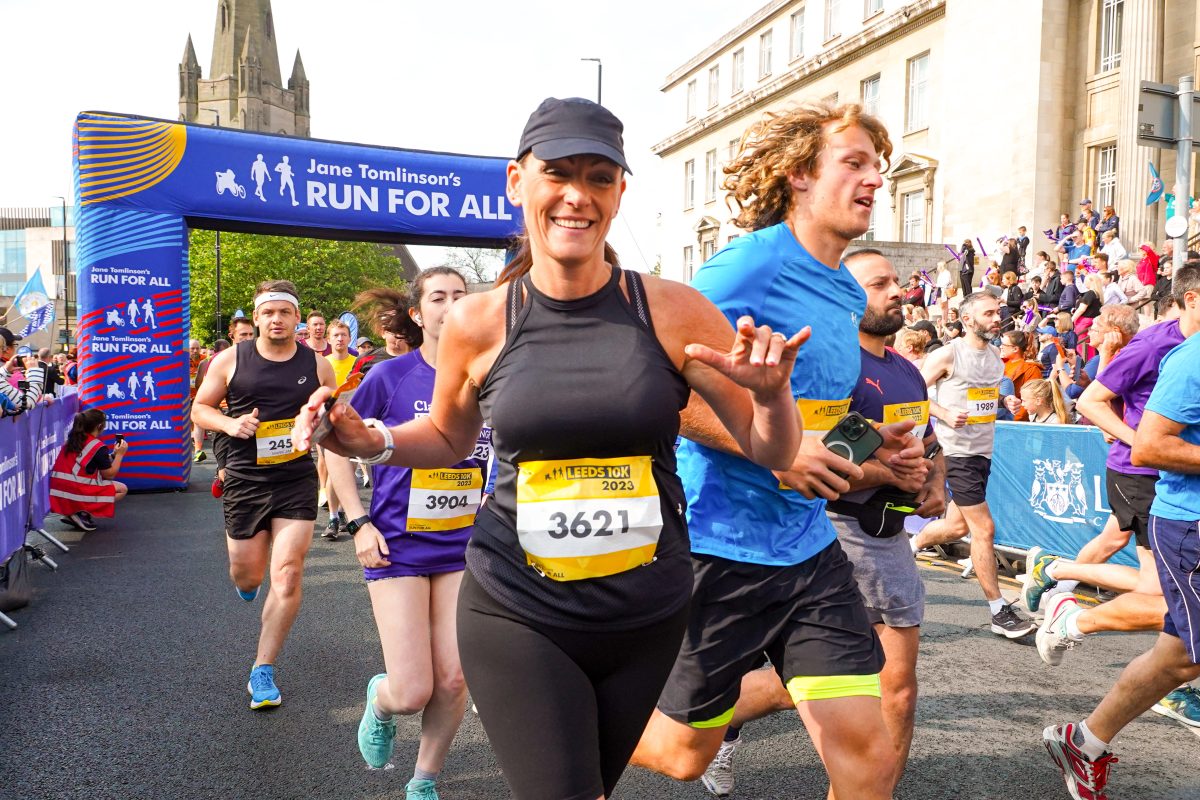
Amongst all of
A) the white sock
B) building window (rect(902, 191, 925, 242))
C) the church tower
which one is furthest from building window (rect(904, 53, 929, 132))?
the church tower

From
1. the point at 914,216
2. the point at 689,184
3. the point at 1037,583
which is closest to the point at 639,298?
the point at 1037,583

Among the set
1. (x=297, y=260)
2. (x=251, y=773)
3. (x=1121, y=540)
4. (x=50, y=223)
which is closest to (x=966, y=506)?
(x=1121, y=540)

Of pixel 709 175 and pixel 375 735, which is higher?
pixel 709 175

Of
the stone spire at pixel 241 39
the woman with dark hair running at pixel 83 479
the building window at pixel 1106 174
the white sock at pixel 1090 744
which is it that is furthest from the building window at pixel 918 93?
the stone spire at pixel 241 39

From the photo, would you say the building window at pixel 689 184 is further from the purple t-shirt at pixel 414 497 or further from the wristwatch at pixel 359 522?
the wristwatch at pixel 359 522

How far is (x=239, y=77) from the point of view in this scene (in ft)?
338

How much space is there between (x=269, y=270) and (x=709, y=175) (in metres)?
26.5

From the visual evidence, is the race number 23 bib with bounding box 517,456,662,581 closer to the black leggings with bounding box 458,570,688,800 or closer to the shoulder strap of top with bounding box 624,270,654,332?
the black leggings with bounding box 458,570,688,800

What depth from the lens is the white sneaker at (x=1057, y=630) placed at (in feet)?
15.1

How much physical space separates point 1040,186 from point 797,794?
2684cm

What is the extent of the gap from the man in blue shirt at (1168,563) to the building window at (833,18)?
38.0 m

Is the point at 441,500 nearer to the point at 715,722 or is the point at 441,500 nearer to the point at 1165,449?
the point at 715,722

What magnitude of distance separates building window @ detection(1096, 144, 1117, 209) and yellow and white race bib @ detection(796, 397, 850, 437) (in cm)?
2650

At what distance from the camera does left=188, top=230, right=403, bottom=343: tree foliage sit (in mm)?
56812
